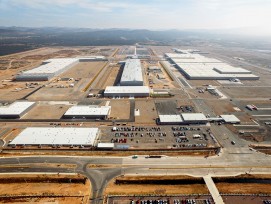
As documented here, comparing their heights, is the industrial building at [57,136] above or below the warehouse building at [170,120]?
below

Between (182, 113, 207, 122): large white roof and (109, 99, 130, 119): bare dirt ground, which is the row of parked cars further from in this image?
(182, 113, 207, 122): large white roof

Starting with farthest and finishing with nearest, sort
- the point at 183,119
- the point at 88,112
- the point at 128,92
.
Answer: the point at 128,92
the point at 88,112
the point at 183,119

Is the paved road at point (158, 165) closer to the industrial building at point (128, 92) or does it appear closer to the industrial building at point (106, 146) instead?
the industrial building at point (106, 146)

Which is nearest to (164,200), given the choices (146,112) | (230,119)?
(146,112)

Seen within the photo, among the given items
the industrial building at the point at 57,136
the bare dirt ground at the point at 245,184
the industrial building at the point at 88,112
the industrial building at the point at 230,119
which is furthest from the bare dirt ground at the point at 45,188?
the industrial building at the point at 230,119

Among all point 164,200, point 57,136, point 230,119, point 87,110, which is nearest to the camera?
point 164,200

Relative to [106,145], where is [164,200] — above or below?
below

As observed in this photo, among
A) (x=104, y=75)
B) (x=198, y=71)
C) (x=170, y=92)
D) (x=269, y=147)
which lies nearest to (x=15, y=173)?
(x=269, y=147)

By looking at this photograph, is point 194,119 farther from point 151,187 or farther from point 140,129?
point 151,187
